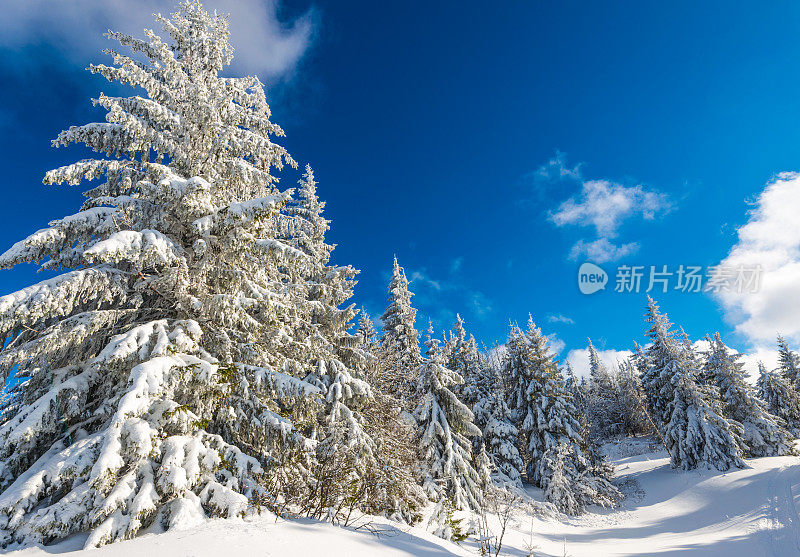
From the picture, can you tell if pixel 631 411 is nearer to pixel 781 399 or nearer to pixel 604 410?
pixel 604 410

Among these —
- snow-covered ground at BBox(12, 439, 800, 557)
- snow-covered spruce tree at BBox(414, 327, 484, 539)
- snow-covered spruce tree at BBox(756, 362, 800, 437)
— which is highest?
snow-covered spruce tree at BBox(756, 362, 800, 437)

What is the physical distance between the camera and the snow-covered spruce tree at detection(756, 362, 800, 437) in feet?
112

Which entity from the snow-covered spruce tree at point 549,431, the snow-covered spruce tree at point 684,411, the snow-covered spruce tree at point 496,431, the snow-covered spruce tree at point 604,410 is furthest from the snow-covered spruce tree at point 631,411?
the snow-covered spruce tree at point 496,431

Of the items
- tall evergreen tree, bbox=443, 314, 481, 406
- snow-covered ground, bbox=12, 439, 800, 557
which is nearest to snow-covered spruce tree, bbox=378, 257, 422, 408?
tall evergreen tree, bbox=443, 314, 481, 406

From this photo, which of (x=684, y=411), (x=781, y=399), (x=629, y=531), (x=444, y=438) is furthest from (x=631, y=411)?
(x=444, y=438)

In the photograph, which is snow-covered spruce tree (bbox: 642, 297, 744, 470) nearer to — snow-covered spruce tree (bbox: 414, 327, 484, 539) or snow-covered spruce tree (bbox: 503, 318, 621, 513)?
snow-covered spruce tree (bbox: 503, 318, 621, 513)

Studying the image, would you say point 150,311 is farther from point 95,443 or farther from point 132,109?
point 132,109

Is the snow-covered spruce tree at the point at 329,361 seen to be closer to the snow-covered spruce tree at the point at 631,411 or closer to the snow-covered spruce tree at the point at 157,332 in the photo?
the snow-covered spruce tree at the point at 157,332

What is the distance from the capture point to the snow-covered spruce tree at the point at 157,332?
529 centimetres

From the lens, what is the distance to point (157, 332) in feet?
20.9

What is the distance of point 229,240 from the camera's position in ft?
23.8

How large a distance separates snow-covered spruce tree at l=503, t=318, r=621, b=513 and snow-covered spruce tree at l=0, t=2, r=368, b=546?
19.1 metres

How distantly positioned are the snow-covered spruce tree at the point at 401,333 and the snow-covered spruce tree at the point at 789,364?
42.5m

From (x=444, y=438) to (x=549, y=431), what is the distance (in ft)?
34.0
